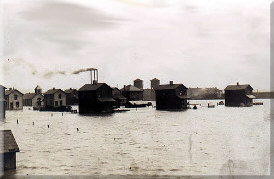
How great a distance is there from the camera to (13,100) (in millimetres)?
102250

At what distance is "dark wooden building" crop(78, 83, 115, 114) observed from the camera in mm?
77625

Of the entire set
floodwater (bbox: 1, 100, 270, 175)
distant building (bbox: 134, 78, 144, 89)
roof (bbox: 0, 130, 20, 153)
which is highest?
distant building (bbox: 134, 78, 144, 89)

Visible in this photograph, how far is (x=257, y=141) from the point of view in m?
33.3

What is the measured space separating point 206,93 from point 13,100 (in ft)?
398

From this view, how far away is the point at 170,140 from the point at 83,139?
9976 mm

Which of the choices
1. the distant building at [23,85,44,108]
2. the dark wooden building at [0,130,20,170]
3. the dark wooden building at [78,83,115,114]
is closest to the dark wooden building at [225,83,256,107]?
the dark wooden building at [78,83,115,114]

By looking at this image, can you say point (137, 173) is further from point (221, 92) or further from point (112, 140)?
point (221, 92)

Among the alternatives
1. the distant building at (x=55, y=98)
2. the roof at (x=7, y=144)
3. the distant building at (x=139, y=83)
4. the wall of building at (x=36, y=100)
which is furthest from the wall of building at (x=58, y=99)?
the roof at (x=7, y=144)

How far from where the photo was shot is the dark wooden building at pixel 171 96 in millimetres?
88250

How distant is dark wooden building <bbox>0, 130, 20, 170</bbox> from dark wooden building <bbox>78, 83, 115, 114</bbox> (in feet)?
181

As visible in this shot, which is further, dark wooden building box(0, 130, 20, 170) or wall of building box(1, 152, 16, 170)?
wall of building box(1, 152, 16, 170)

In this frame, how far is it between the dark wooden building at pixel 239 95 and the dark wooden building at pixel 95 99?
43.4 m

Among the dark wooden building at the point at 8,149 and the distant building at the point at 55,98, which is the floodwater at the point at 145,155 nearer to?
the dark wooden building at the point at 8,149

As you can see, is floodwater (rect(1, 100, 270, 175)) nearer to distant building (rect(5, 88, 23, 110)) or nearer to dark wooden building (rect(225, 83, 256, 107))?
dark wooden building (rect(225, 83, 256, 107))
